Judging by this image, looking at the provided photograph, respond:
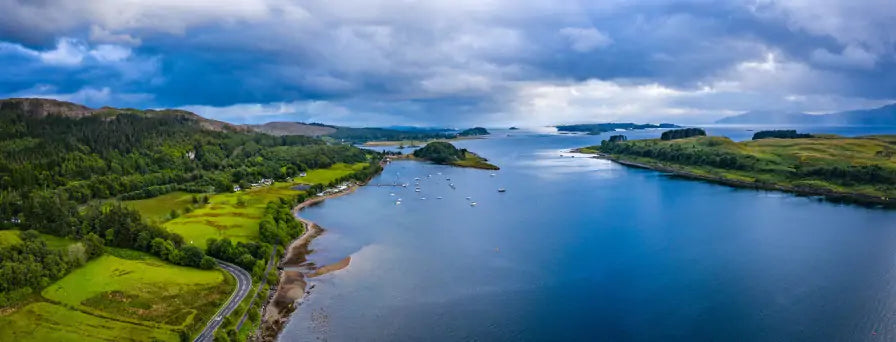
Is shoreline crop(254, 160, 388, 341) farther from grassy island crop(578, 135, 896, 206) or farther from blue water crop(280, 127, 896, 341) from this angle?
grassy island crop(578, 135, 896, 206)

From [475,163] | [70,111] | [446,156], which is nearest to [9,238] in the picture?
[475,163]

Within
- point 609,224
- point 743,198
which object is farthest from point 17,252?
point 743,198

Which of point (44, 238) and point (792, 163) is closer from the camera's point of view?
point (44, 238)

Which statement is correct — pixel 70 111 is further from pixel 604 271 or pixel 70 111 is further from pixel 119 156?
pixel 604 271

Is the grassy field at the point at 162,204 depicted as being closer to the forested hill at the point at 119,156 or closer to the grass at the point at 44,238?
the forested hill at the point at 119,156

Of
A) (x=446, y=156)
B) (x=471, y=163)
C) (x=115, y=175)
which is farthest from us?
(x=446, y=156)

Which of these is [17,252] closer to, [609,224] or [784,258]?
[609,224]
